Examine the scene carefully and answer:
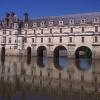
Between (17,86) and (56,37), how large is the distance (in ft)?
127

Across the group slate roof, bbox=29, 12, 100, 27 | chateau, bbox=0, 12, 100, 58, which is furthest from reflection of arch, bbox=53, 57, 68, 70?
slate roof, bbox=29, 12, 100, 27

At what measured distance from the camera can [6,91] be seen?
1642 cm

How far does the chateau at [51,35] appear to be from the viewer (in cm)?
5153

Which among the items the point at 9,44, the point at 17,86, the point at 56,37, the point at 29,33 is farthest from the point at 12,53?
the point at 17,86

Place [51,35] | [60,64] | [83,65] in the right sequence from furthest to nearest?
[51,35]
[60,64]
[83,65]

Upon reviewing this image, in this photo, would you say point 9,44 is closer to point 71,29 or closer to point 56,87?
point 71,29

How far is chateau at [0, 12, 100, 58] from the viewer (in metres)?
51.5

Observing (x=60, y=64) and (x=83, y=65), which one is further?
(x=60, y=64)

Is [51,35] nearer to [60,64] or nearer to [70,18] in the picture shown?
[70,18]

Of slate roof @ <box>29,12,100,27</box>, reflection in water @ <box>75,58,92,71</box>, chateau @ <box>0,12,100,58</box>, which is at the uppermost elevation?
slate roof @ <box>29,12,100,27</box>

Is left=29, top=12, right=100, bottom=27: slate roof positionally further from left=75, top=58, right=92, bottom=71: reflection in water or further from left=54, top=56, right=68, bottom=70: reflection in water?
left=54, top=56, right=68, bottom=70: reflection in water

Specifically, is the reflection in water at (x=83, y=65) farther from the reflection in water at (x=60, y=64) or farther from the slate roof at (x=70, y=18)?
the slate roof at (x=70, y=18)

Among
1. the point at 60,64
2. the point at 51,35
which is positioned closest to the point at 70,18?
the point at 51,35

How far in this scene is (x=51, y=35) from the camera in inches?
2254
